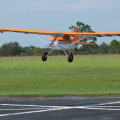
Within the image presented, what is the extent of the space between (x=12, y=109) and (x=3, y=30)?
537 inches

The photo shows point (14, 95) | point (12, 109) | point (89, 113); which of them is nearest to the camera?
point (89, 113)

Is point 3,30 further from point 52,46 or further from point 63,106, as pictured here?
point 63,106

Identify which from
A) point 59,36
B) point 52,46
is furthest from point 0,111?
point 59,36

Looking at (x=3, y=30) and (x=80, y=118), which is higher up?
(x=3, y=30)

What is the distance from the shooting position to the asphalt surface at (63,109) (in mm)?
13539

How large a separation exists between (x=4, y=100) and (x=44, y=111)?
5.32m

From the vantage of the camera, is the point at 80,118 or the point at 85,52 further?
the point at 85,52

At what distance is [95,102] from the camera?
1784 cm

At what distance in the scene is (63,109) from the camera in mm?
15547

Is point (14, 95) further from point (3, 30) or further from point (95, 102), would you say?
point (3, 30)

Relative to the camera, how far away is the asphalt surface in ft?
44.4

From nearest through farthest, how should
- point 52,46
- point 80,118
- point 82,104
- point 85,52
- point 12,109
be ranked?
point 80,118 → point 12,109 → point 82,104 → point 52,46 → point 85,52

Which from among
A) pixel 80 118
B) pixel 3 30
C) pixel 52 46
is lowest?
pixel 80 118

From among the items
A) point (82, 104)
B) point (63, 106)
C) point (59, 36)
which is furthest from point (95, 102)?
point (59, 36)
